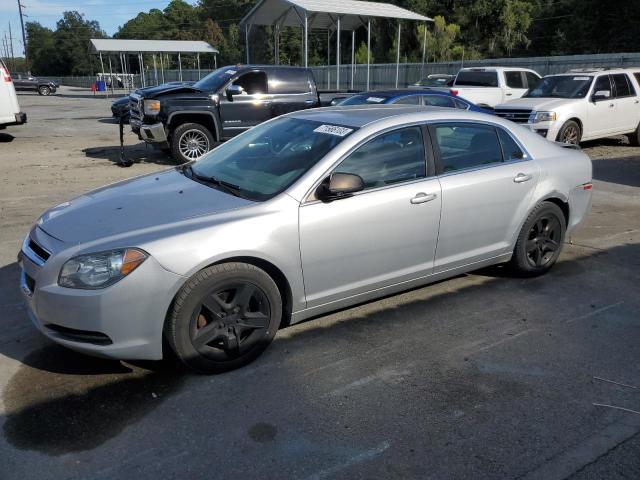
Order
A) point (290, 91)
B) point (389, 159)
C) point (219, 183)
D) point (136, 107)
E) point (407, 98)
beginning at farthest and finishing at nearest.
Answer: point (290, 91), point (136, 107), point (407, 98), point (389, 159), point (219, 183)

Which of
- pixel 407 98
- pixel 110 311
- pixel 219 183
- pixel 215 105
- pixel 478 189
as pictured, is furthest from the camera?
pixel 215 105

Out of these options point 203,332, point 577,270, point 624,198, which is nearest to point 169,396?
point 203,332

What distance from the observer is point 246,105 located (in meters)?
11.8

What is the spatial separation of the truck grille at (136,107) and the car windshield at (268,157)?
7.47 metres

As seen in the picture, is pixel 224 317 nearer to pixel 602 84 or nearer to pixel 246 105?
pixel 246 105

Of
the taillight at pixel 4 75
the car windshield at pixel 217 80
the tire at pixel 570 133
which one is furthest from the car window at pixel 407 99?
the taillight at pixel 4 75

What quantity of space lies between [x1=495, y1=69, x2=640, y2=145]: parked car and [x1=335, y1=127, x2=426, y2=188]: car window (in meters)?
8.66

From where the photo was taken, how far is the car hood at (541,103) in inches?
468

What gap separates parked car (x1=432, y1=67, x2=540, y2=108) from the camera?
51.0ft

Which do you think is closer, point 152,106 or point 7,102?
point 152,106

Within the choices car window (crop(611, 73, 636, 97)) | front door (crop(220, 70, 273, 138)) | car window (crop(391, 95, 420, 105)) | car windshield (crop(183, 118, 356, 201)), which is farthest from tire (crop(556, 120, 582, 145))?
car windshield (crop(183, 118, 356, 201))

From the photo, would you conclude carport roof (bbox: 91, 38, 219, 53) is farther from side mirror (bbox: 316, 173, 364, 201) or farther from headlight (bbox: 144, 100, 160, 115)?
side mirror (bbox: 316, 173, 364, 201)

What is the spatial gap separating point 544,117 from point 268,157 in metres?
9.37

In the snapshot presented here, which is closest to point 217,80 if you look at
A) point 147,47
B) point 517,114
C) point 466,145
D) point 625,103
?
point 517,114
